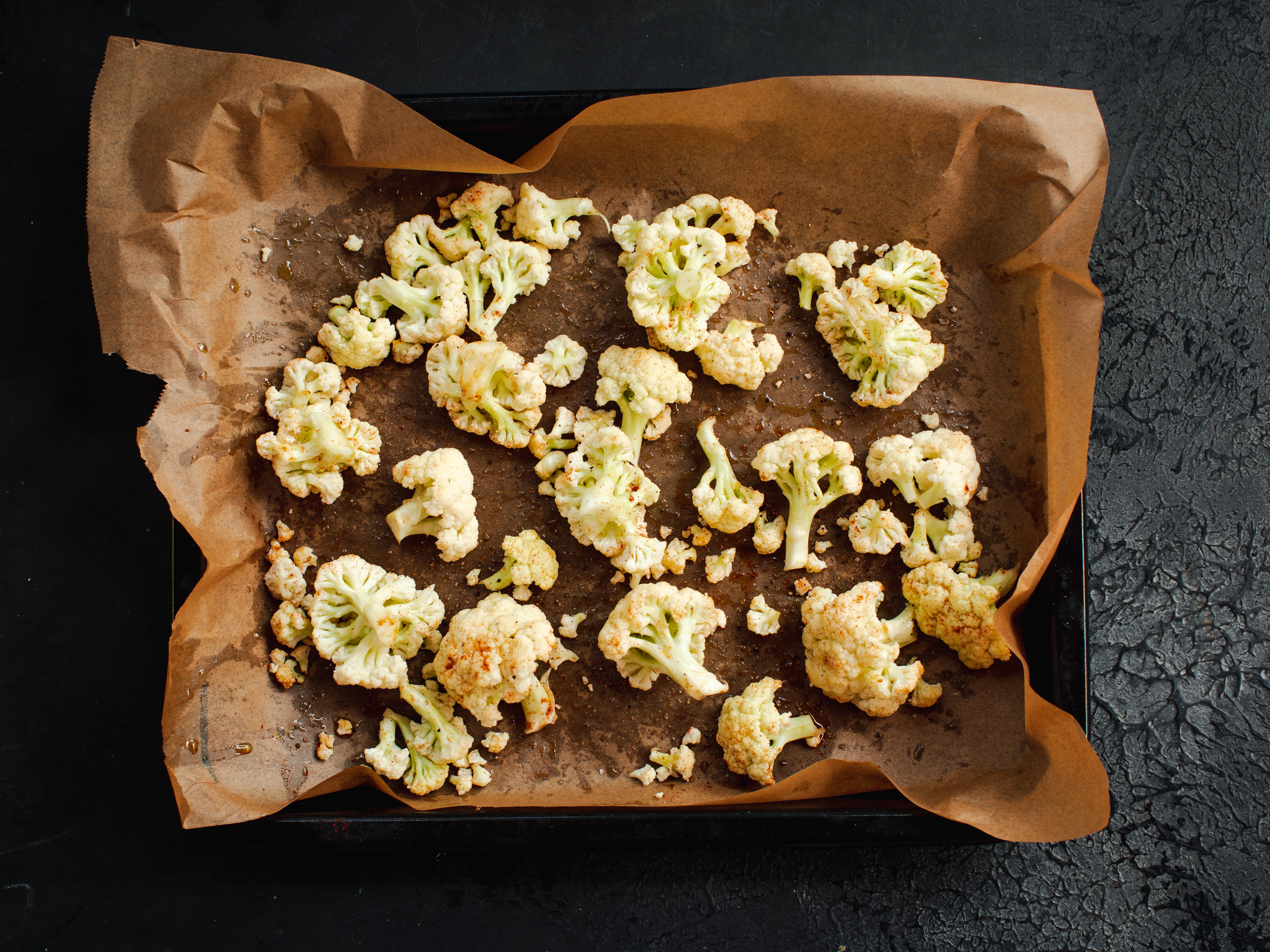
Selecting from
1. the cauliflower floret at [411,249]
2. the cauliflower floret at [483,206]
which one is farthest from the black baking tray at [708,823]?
the cauliflower floret at [483,206]

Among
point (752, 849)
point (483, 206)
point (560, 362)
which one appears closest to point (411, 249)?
point (483, 206)

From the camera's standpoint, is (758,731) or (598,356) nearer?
(758,731)

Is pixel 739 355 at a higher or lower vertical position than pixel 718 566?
higher

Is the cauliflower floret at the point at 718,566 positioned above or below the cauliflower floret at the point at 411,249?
below

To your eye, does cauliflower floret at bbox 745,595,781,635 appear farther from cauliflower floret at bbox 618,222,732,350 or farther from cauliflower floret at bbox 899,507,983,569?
cauliflower floret at bbox 618,222,732,350

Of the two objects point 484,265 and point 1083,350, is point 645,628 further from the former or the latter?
point 1083,350

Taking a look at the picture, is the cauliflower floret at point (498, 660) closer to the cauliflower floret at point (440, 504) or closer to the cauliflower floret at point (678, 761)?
the cauliflower floret at point (440, 504)

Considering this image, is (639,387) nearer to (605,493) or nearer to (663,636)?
(605,493)
